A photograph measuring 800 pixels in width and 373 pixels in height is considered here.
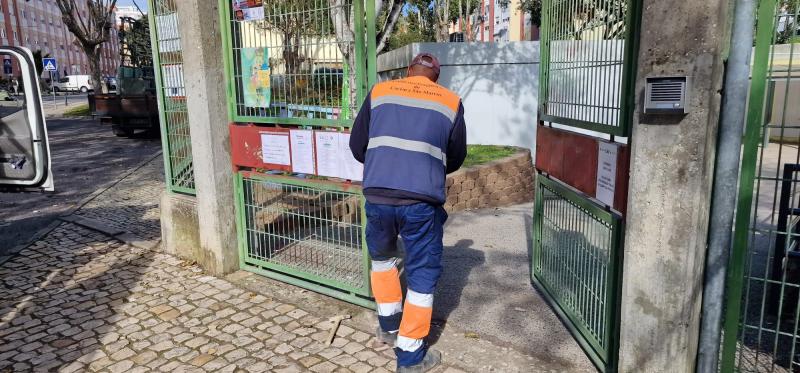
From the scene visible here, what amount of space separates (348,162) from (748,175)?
252 cm

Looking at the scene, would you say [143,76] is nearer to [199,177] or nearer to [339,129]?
[199,177]

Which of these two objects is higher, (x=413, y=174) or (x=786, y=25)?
(x=786, y=25)

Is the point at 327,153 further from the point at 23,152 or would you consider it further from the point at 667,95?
the point at 23,152

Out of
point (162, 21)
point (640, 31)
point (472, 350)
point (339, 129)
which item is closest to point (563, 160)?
point (640, 31)

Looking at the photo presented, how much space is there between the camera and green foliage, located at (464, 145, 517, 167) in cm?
853

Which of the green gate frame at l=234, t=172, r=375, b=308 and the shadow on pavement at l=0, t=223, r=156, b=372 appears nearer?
the shadow on pavement at l=0, t=223, r=156, b=372

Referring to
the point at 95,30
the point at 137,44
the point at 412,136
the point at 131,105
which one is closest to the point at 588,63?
the point at 412,136

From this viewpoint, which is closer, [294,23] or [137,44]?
[294,23]

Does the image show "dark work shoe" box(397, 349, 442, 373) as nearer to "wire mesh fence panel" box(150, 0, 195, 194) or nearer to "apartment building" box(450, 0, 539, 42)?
"wire mesh fence panel" box(150, 0, 195, 194)

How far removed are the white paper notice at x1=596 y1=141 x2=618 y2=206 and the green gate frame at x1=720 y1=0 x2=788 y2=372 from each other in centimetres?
61

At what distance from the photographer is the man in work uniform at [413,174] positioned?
3.13m

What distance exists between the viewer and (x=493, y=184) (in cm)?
829

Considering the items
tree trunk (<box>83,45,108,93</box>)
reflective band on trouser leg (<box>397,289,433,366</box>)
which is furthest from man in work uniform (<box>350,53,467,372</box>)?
tree trunk (<box>83,45,108,93</box>)

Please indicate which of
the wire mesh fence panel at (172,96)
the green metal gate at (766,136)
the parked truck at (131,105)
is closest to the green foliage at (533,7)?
the parked truck at (131,105)
